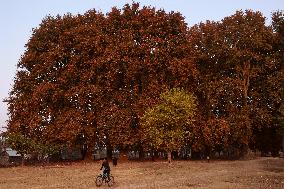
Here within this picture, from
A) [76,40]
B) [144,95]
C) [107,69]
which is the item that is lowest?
[144,95]

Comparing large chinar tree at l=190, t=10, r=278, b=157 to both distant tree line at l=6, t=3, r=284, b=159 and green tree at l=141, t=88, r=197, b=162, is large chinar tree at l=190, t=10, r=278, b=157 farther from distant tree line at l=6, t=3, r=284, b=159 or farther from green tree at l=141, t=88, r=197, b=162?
green tree at l=141, t=88, r=197, b=162

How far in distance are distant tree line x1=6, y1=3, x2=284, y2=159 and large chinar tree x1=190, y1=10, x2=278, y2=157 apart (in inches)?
5.5

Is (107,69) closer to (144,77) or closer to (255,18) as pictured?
(144,77)

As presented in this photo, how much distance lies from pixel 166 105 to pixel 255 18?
18.9m

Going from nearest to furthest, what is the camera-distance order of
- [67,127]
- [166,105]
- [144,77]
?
[166,105] < [67,127] < [144,77]

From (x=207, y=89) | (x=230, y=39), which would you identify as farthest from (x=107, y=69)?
(x=230, y=39)

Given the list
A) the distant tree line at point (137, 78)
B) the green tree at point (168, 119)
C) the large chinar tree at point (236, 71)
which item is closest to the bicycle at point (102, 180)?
the green tree at point (168, 119)

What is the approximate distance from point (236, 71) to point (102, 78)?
1839 centimetres

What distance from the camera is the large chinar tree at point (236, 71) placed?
55.0m

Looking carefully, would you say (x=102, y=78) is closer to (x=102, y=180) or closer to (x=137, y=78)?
(x=137, y=78)

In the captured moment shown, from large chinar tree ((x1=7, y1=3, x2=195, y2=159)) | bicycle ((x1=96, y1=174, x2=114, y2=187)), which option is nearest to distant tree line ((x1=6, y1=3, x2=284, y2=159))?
large chinar tree ((x1=7, y1=3, x2=195, y2=159))

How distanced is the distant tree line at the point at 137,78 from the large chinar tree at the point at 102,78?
13 centimetres

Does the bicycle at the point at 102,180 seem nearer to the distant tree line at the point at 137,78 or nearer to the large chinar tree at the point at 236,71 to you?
the distant tree line at the point at 137,78

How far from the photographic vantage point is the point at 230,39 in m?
56.5
